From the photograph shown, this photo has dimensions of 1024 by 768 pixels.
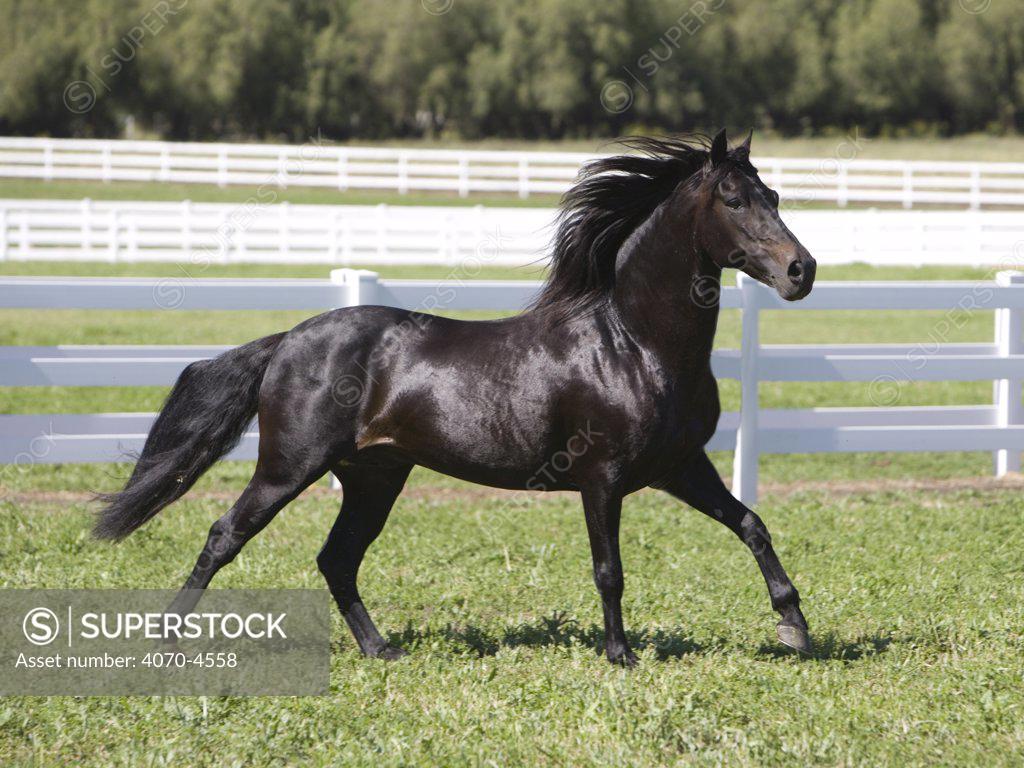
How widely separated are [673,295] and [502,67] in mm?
41920

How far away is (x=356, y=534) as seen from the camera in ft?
18.5

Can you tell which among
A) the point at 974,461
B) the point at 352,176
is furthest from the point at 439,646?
the point at 352,176

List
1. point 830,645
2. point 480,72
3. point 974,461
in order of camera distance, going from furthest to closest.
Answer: point 480,72, point 974,461, point 830,645

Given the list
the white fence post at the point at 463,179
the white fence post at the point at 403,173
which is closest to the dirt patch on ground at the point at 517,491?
the white fence post at the point at 463,179

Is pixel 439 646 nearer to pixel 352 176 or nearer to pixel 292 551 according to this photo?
pixel 292 551

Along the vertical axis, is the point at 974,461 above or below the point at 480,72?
below

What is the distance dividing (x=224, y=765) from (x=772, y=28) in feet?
157

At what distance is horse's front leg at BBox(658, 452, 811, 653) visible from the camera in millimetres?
5277

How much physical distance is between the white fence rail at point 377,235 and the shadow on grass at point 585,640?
1801cm

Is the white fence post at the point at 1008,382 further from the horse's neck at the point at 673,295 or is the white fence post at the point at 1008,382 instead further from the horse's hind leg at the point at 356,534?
the horse's hind leg at the point at 356,534

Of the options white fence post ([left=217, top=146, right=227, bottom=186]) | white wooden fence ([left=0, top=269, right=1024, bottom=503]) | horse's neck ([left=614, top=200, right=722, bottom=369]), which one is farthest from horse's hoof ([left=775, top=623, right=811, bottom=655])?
white fence post ([left=217, top=146, right=227, bottom=186])

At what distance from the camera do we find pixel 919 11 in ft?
163

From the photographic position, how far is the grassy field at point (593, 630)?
14.1ft

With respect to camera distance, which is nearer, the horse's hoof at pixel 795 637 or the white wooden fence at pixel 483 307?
the horse's hoof at pixel 795 637
